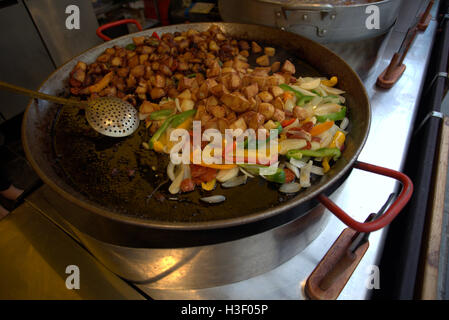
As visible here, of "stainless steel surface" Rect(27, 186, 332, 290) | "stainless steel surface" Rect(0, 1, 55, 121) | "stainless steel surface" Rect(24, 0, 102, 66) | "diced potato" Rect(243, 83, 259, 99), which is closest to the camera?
"stainless steel surface" Rect(27, 186, 332, 290)

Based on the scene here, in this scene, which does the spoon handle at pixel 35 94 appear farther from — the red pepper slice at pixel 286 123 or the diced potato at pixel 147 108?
the red pepper slice at pixel 286 123

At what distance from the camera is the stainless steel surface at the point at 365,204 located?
109cm

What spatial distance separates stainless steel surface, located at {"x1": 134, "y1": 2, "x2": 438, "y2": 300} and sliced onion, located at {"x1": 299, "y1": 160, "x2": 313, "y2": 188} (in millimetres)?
250

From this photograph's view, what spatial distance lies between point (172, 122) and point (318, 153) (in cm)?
75

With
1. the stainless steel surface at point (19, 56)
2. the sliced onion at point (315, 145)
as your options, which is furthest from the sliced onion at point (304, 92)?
the stainless steel surface at point (19, 56)

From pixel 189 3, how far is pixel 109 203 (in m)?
3.15

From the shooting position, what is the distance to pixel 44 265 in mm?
1158

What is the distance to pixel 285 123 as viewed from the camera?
4.49 ft

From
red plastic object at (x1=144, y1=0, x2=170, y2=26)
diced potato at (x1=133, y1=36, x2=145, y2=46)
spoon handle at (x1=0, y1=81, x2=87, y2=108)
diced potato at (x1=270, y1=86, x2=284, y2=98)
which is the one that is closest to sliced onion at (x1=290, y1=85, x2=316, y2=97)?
diced potato at (x1=270, y1=86, x2=284, y2=98)

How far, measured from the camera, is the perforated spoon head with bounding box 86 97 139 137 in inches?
53.1

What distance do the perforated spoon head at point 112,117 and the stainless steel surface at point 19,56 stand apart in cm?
214

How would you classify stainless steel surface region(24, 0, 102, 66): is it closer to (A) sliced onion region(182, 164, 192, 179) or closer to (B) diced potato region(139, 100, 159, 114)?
(B) diced potato region(139, 100, 159, 114)
